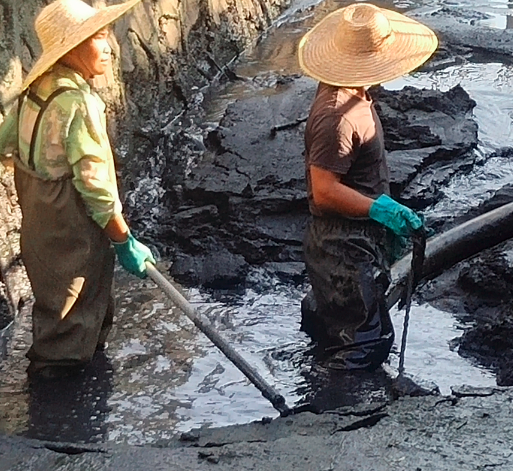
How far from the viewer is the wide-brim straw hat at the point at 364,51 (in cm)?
439

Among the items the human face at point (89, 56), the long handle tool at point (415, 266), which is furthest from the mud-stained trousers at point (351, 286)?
the human face at point (89, 56)

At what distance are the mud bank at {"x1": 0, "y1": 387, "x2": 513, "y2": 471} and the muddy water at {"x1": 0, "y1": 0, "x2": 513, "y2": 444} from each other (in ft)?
1.25

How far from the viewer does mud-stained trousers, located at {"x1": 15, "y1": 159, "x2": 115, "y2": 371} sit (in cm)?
442

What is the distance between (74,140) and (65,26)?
0.49 metres

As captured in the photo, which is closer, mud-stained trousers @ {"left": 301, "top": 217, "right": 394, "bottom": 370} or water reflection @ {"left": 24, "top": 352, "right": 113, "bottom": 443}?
water reflection @ {"left": 24, "top": 352, "right": 113, "bottom": 443}

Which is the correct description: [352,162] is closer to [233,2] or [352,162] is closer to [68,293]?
[68,293]

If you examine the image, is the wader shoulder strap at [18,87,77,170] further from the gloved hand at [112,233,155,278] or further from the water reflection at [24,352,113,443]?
the water reflection at [24,352,113,443]

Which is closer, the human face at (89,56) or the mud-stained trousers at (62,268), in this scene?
the human face at (89,56)

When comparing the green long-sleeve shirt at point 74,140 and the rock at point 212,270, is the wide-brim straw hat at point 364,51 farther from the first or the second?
the rock at point 212,270

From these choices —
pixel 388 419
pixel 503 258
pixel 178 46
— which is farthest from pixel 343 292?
pixel 178 46

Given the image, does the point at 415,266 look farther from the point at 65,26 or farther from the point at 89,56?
the point at 65,26

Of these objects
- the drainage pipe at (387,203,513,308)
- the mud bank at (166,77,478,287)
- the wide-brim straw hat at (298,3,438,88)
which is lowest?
the mud bank at (166,77,478,287)

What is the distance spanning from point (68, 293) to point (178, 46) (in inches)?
210

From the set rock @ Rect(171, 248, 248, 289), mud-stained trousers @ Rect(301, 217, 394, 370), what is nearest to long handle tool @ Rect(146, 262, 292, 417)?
mud-stained trousers @ Rect(301, 217, 394, 370)
